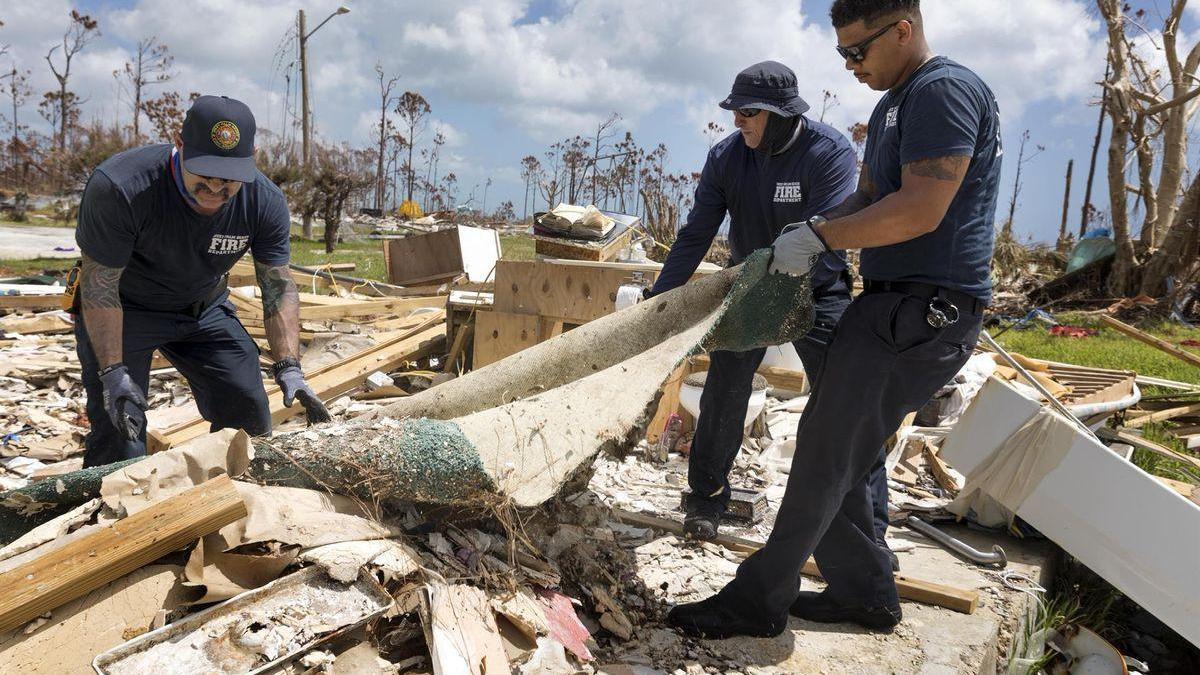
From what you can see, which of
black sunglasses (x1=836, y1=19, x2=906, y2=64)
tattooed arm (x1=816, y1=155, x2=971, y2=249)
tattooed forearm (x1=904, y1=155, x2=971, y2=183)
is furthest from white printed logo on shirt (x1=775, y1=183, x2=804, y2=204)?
tattooed forearm (x1=904, y1=155, x2=971, y2=183)

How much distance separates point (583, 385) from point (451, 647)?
0.83 m

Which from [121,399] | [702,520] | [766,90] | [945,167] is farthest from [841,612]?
[121,399]

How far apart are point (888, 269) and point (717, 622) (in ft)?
4.10

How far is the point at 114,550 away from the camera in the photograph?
183 cm

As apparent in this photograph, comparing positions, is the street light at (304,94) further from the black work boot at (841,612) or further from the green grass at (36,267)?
the black work boot at (841,612)

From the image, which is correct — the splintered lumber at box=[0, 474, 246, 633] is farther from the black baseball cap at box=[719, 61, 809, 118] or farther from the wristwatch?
the black baseball cap at box=[719, 61, 809, 118]

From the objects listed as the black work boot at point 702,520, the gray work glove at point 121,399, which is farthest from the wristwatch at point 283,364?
the black work boot at point 702,520

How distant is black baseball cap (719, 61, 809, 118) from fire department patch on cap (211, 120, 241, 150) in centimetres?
189

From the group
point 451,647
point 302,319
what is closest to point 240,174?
point 451,647

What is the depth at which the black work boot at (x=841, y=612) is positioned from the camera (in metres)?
2.65

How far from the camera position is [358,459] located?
2141mm

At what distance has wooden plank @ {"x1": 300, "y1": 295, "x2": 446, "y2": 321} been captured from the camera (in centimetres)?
688

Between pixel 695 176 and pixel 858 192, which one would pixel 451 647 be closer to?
pixel 858 192

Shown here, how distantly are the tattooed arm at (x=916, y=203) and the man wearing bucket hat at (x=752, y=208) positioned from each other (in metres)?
1.01
